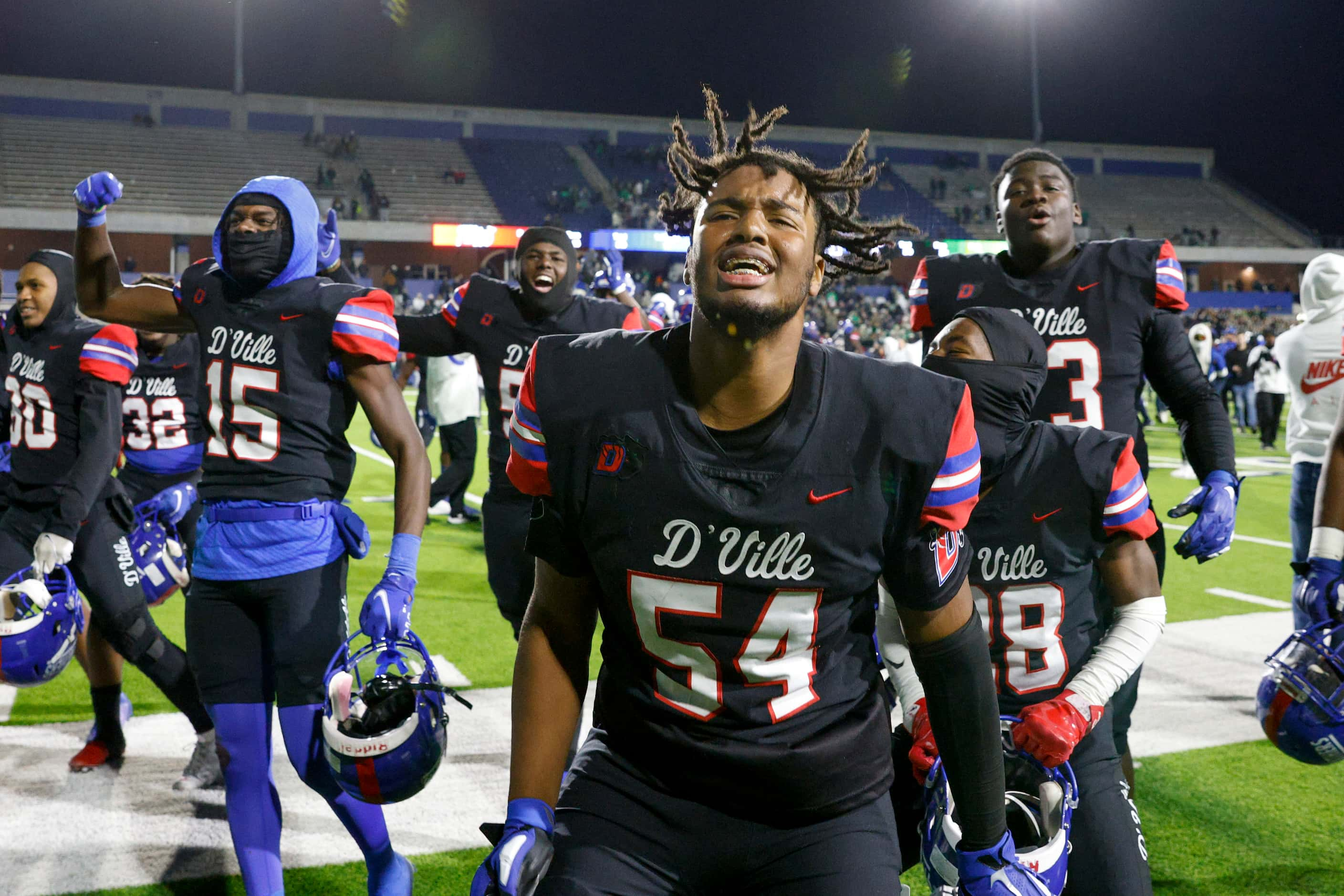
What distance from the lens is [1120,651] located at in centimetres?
275

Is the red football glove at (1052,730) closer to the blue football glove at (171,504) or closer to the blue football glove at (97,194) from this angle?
the blue football glove at (97,194)

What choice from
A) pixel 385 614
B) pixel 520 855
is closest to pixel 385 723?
pixel 385 614

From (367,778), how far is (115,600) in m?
2.14

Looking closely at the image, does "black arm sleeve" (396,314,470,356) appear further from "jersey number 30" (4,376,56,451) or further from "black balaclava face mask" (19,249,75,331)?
"jersey number 30" (4,376,56,451)

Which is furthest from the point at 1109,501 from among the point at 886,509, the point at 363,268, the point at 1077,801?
the point at 363,268

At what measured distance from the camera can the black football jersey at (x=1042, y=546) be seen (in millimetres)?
2771

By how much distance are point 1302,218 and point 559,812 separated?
61838 mm

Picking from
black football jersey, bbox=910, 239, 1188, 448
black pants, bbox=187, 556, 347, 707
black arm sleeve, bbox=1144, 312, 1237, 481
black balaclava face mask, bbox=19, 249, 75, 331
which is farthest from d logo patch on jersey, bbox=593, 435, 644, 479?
black balaclava face mask, bbox=19, 249, 75, 331

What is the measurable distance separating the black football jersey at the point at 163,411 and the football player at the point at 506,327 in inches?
54.7

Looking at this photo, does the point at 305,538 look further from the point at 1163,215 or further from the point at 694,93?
the point at 1163,215

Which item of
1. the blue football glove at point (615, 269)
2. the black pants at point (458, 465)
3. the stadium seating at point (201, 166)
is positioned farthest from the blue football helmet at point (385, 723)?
the stadium seating at point (201, 166)

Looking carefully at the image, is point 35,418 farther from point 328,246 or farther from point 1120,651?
point 1120,651

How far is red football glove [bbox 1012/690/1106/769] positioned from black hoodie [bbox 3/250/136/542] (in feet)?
11.3

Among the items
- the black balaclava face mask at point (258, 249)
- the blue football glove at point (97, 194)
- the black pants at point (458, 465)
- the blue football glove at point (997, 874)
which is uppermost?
the blue football glove at point (97, 194)
